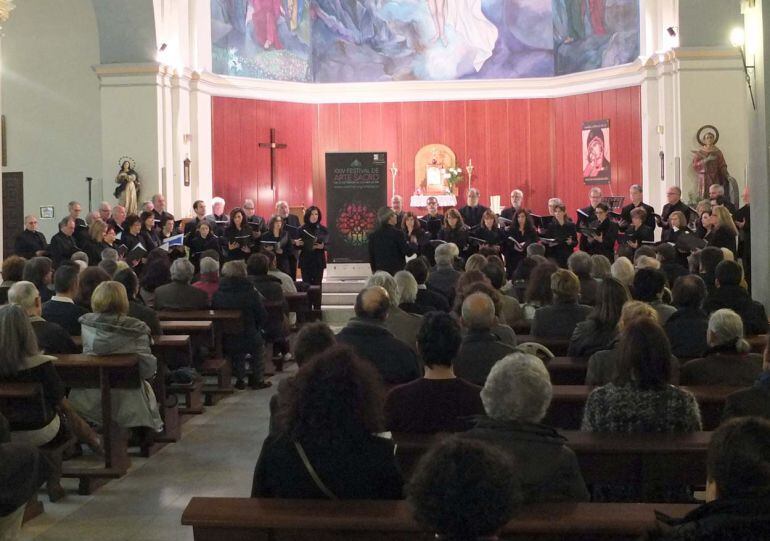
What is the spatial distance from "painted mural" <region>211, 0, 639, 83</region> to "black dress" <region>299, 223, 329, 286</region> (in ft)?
20.5

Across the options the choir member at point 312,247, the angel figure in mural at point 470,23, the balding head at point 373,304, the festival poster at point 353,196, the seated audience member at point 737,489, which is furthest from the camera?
the angel figure in mural at point 470,23

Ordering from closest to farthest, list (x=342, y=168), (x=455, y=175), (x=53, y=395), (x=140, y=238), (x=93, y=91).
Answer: (x=53, y=395) → (x=140, y=238) → (x=342, y=168) → (x=93, y=91) → (x=455, y=175)

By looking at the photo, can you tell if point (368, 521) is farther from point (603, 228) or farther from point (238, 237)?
point (238, 237)

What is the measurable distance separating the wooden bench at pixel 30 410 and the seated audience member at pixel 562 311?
3.24 meters

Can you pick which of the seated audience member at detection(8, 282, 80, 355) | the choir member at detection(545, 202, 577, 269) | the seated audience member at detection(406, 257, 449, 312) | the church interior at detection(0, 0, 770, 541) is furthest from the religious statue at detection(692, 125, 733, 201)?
the seated audience member at detection(8, 282, 80, 355)

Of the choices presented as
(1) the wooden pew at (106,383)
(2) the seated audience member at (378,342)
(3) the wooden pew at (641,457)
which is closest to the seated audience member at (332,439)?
(3) the wooden pew at (641,457)

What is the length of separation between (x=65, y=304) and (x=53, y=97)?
12268 mm

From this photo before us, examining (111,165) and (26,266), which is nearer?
(26,266)

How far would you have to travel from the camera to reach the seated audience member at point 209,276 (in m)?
10.6

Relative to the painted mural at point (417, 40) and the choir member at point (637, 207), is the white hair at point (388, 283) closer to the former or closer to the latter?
the choir member at point (637, 207)

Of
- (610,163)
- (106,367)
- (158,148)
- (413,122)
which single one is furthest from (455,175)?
(106,367)

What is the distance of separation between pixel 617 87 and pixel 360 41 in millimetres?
5489

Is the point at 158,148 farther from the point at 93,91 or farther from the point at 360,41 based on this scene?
the point at 360,41

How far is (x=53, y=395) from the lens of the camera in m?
5.64
